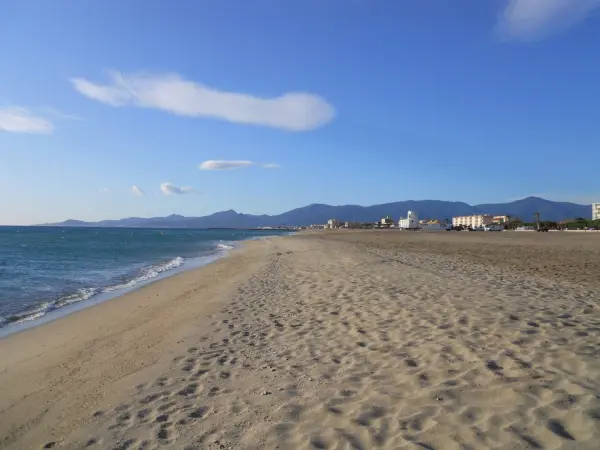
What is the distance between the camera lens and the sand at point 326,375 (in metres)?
3.60

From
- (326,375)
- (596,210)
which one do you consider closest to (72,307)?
(326,375)

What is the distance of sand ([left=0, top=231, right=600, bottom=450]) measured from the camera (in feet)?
11.8

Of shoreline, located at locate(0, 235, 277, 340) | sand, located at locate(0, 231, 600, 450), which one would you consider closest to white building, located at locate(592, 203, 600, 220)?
sand, located at locate(0, 231, 600, 450)

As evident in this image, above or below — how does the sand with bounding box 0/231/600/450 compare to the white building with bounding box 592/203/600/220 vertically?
below

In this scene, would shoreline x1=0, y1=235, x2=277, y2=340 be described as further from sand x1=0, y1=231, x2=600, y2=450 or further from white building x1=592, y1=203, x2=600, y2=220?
white building x1=592, y1=203, x2=600, y2=220

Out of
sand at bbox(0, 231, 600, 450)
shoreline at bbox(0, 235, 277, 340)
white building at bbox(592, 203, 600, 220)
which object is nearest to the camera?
sand at bbox(0, 231, 600, 450)

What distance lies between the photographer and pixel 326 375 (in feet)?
16.1

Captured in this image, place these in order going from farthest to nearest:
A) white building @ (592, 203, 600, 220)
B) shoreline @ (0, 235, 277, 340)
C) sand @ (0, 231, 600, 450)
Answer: white building @ (592, 203, 600, 220)
shoreline @ (0, 235, 277, 340)
sand @ (0, 231, 600, 450)

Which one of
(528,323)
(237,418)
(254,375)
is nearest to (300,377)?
(254,375)

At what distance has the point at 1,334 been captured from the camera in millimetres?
8633

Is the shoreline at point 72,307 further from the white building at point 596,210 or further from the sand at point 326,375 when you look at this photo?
the white building at point 596,210

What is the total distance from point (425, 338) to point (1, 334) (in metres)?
9.02

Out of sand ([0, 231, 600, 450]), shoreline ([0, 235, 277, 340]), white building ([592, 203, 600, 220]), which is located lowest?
shoreline ([0, 235, 277, 340])

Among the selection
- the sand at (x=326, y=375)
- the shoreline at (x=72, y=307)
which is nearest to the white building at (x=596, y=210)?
the sand at (x=326, y=375)
